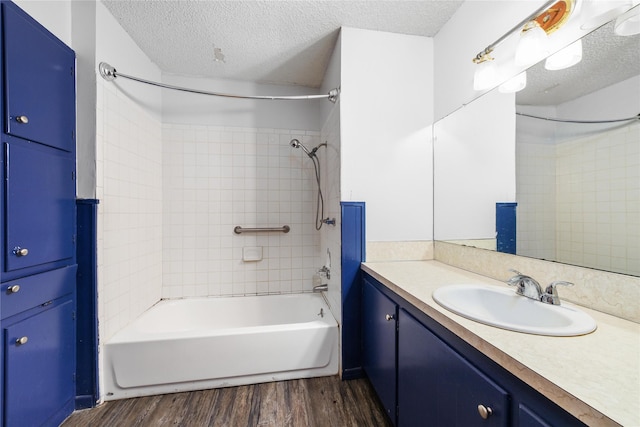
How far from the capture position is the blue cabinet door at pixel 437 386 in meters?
0.68

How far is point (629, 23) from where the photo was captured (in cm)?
83

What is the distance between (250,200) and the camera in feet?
7.87

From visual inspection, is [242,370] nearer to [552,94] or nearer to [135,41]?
[552,94]

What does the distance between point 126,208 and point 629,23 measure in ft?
8.47

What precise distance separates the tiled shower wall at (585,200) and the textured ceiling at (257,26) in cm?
110

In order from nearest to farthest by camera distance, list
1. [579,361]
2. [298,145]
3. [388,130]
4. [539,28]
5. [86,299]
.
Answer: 1. [579,361]
2. [539,28]
3. [86,299]
4. [388,130]
5. [298,145]

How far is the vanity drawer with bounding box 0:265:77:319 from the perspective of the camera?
1.08m

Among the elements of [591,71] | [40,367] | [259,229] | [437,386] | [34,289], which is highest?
[591,71]

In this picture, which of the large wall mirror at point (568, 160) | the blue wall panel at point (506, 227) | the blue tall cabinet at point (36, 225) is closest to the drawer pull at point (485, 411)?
the large wall mirror at point (568, 160)

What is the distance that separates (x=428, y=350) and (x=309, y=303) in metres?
1.45

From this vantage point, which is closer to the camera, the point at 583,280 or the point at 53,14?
the point at 583,280

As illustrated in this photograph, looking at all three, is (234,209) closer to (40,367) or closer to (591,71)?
(40,367)

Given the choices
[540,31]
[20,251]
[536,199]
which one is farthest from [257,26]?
[536,199]

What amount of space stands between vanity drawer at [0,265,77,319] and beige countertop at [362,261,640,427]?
67.9 inches
